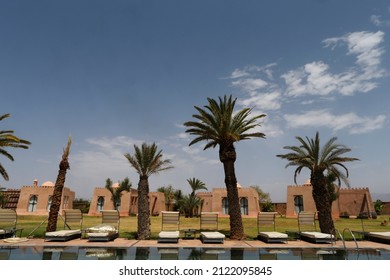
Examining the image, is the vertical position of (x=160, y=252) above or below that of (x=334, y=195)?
below

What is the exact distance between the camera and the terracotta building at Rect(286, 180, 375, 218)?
135ft

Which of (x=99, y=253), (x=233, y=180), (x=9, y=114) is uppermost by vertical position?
(x=9, y=114)

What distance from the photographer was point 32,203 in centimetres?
4291

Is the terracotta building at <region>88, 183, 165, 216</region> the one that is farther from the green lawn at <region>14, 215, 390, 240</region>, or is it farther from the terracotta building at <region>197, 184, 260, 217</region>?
the green lawn at <region>14, 215, 390, 240</region>

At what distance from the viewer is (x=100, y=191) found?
46.2m

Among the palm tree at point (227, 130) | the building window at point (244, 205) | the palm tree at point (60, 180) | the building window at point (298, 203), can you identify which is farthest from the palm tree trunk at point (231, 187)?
the building window at point (298, 203)

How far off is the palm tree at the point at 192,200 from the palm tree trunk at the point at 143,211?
94.9 feet

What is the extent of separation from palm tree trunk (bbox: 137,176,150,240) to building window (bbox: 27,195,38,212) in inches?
1377

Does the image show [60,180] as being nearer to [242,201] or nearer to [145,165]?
[145,165]

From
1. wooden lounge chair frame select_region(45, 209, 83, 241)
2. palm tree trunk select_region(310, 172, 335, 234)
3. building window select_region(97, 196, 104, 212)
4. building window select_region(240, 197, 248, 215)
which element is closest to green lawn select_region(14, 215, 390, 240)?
palm tree trunk select_region(310, 172, 335, 234)

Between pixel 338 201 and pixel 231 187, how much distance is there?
117ft
